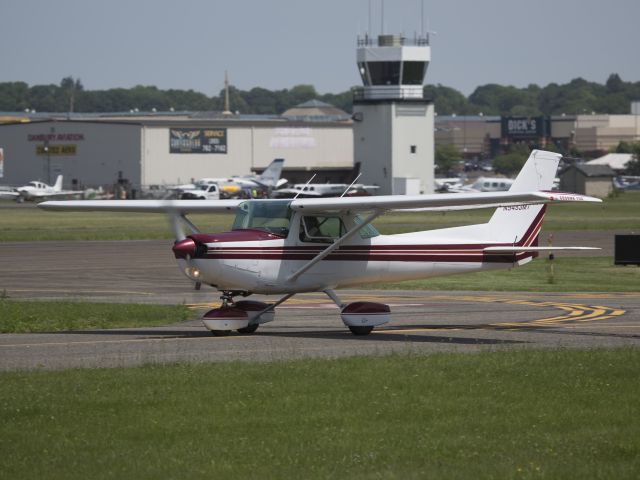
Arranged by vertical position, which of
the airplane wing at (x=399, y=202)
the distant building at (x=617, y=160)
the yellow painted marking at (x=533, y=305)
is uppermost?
the airplane wing at (x=399, y=202)

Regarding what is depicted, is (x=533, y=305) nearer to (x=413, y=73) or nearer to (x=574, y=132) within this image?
(x=413, y=73)

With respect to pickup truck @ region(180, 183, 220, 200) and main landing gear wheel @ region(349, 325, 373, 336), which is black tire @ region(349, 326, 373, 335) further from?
pickup truck @ region(180, 183, 220, 200)

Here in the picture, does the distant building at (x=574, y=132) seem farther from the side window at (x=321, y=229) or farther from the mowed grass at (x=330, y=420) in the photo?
the mowed grass at (x=330, y=420)

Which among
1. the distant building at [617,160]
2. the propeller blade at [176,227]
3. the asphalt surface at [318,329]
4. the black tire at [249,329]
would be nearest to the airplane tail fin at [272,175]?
the distant building at [617,160]

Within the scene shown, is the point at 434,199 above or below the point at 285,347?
above

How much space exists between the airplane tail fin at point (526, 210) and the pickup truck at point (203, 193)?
239 feet

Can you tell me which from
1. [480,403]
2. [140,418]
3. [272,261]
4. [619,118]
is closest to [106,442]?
[140,418]

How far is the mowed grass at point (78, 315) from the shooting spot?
20172mm

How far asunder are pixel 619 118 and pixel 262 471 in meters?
194

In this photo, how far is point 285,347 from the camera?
56.2 ft

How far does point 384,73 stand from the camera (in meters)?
103

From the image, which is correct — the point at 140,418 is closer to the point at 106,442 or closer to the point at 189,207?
the point at 106,442

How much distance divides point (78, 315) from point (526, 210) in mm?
8636

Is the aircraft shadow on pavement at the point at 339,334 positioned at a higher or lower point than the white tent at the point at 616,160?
lower
